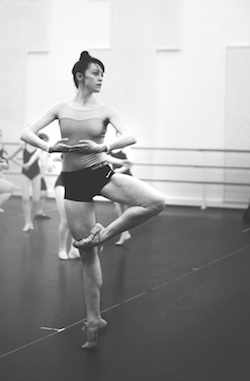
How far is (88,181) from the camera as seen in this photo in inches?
147

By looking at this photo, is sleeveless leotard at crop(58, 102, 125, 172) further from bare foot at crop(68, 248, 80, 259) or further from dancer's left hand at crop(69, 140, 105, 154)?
bare foot at crop(68, 248, 80, 259)

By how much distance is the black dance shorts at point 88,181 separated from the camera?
12.3 feet

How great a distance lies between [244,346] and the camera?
A: 12.5ft

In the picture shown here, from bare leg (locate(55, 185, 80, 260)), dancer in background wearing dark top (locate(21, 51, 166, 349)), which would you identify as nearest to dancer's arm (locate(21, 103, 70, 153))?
dancer in background wearing dark top (locate(21, 51, 166, 349))

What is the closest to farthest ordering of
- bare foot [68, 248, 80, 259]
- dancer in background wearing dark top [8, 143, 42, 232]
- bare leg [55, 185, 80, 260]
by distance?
bare leg [55, 185, 80, 260]
bare foot [68, 248, 80, 259]
dancer in background wearing dark top [8, 143, 42, 232]

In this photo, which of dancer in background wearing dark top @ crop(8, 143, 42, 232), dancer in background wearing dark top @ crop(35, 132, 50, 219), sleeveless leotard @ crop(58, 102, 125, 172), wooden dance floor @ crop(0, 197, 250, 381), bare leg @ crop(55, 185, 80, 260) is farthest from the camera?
dancer in background wearing dark top @ crop(35, 132, 50, 219)

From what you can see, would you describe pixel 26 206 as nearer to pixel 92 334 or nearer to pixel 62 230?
pixel 62 230

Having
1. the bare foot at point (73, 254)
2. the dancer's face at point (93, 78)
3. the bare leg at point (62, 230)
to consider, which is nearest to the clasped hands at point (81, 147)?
the dancer's face at point (93, 78)

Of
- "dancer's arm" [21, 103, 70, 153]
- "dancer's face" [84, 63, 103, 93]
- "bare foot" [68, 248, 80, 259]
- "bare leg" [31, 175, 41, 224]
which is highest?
"dancer's face" [84, 63, 103, 93]

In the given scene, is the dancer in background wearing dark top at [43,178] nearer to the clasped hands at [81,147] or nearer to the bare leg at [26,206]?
the bare leg at [26,206]

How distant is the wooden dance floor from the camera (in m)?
3.47

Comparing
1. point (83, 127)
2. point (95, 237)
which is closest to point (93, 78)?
point (83, 127)

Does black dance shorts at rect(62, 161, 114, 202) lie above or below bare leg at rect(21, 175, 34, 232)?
above

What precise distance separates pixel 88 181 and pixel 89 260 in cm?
46
